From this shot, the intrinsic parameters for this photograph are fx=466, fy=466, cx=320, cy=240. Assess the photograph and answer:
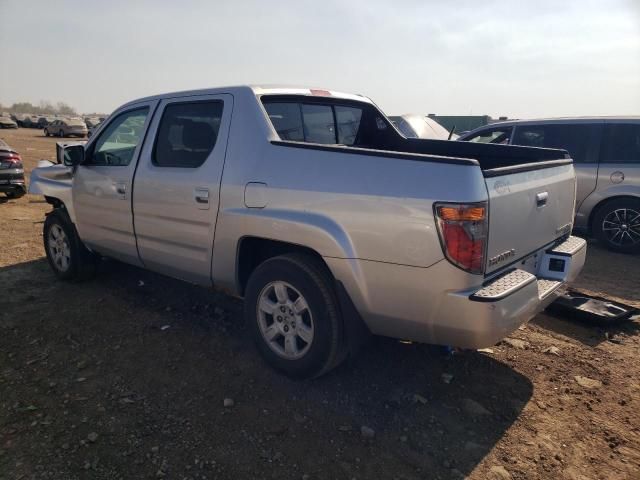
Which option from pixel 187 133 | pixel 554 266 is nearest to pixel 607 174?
pixel 554 266

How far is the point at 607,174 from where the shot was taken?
6.68 metres

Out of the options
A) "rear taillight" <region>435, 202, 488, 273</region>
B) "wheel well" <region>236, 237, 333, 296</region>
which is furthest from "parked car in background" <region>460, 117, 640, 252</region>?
"wheel well" <region>236, 237, 333, 296</region>

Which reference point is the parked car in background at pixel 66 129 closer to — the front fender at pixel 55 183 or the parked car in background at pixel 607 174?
the front fender at pixel 55 183

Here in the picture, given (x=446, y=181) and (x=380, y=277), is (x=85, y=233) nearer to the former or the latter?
(x=380, y=277)

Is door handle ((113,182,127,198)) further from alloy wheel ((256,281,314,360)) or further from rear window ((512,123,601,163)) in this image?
rear window ((512,123,601,163))

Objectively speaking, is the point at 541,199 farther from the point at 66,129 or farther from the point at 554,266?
the point at 66,129

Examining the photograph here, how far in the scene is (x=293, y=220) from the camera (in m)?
2.91

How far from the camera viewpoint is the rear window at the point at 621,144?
21.5 feet

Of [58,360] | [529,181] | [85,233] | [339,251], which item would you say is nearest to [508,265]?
[529,181]

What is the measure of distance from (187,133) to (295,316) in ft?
5.75

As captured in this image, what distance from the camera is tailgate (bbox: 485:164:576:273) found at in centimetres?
254

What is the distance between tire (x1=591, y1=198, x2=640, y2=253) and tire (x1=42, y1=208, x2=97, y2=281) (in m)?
6.76

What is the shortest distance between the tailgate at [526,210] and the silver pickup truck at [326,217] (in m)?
0.01

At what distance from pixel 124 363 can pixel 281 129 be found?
2099 mm
